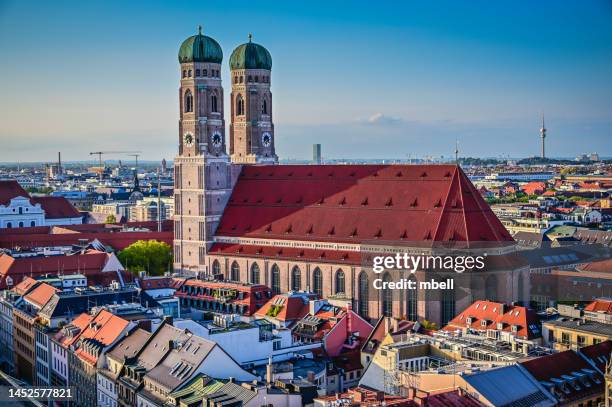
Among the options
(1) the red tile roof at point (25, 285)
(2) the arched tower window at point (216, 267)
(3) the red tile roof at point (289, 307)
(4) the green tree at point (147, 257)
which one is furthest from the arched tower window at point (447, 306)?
(4) the green tree at point (147, 257)

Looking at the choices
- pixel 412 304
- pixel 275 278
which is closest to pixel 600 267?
pixel 412 304

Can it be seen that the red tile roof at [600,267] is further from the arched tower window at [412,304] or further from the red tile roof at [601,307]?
the red tile roof at [601,307]

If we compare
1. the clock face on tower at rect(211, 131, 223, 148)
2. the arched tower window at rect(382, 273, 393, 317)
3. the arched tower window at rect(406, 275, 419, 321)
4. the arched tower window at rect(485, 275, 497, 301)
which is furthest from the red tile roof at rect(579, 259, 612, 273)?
the clock face on tower at rect(211, 131, 223, 148)

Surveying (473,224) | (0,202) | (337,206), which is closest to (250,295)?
(337,206)

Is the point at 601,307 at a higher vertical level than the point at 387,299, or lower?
higher

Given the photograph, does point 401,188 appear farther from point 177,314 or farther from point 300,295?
point 177,314

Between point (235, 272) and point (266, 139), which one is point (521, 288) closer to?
point (235, 272)

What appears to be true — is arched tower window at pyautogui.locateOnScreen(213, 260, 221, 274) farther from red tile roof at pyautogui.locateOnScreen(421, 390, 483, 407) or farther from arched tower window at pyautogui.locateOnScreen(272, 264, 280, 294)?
red tile roof at pyautogui.locateOnScreen(421, 390, 483, 407)
